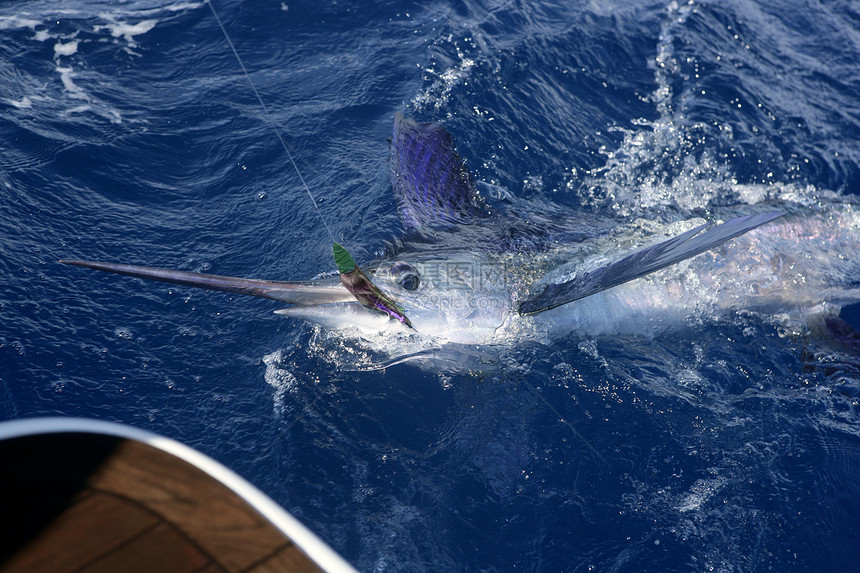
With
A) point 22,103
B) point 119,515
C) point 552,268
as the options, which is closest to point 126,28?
point 22,103

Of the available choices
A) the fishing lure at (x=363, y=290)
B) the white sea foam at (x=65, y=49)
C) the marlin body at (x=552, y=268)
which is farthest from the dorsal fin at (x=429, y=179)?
the white sea foam at (x=65, y=49)

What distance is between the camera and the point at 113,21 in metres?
6.02

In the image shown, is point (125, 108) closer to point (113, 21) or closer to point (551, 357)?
point (113, 21)

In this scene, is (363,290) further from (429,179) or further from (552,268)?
(429,179)

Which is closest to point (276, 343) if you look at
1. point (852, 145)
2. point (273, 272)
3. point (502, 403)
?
point (273, 272)

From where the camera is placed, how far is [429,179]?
14.4 feet

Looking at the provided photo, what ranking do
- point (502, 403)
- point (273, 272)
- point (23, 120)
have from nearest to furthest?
1. point (502, 403)
2. point (273, 272)
3. point (23, 120)

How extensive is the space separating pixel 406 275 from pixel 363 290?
1.65ft

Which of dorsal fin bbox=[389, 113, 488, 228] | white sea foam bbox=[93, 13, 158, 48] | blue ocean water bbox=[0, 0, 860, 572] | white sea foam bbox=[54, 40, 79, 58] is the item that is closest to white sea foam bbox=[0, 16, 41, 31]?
blue ocean water bbox=[0, 0, 860, 572]

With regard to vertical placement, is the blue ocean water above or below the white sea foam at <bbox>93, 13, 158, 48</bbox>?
below

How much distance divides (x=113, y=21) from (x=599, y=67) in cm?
496

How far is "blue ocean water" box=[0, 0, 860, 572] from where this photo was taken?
9.61 ft

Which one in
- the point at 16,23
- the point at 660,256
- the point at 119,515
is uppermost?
the point at 16,23

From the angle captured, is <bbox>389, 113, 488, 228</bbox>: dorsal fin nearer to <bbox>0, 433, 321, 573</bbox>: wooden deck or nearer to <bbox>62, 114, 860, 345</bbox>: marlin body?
<bbox>62, 114, 860, 345</bbox>: marlin body
